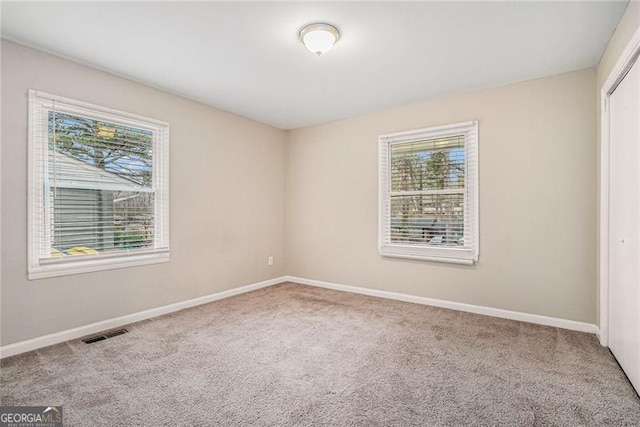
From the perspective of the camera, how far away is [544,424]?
1740 mm

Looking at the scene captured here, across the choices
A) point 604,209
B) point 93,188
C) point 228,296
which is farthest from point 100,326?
point 604,209

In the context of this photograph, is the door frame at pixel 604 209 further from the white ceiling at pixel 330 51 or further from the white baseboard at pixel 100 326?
the white baseboard at pixel 100 326

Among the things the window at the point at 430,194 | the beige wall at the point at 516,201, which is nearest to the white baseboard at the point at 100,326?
the beige wall at the point at 516,201

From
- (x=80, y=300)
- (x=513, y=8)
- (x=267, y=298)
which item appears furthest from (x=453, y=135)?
(x=80, y=300)

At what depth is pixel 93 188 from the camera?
309cm

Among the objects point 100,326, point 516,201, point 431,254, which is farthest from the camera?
point 431,254

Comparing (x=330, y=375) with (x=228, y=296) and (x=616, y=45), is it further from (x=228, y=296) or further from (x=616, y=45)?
(x=616, y=45)

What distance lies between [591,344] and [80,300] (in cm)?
453

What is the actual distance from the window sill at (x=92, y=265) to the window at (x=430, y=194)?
9.11 feet

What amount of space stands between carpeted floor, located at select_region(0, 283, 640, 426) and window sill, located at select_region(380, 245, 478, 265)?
67 cm

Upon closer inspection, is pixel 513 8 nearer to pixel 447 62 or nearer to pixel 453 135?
pixel 447 62

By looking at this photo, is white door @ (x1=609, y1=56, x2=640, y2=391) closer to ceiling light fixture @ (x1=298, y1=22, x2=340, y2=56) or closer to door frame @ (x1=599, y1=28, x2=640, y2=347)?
door frame @ (x1=599, y1=28, x2=640, y2=347)

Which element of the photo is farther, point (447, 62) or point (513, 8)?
point (447, 62)

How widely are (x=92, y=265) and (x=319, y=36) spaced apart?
2.88 meters
